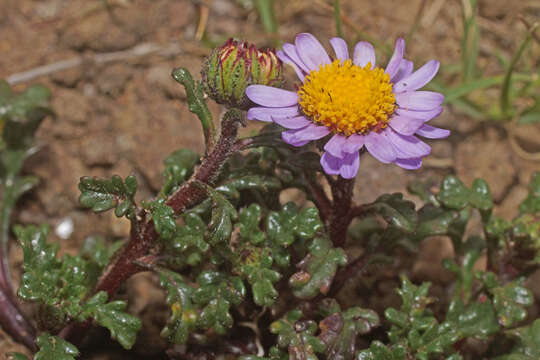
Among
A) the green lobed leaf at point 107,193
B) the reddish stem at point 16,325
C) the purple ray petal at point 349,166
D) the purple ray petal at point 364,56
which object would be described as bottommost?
the reddish stem at point 16,325

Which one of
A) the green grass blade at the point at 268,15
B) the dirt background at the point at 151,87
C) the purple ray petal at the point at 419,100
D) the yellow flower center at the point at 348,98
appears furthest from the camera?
the green grass blade at the point at 268,15

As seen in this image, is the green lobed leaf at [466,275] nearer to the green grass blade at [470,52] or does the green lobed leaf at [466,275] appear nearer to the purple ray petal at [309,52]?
the purple ray petal at [309,52]

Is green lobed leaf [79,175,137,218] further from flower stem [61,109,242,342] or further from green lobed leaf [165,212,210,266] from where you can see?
green lobed leaf [165,212,210,266]

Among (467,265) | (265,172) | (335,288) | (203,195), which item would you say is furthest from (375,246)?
(203,195)

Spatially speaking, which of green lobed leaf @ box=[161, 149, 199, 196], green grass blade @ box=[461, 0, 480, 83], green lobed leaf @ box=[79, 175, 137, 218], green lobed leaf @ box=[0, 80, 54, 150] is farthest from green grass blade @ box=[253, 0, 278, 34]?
green lobed leaf @ box=[79, 175, 137, 218]

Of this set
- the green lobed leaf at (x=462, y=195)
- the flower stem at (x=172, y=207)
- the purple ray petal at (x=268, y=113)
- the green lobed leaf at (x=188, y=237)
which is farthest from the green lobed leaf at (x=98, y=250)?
the green lobed leaf at (x=462, y=195)

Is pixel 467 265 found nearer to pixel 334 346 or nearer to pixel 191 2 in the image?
pixel 334 346
